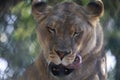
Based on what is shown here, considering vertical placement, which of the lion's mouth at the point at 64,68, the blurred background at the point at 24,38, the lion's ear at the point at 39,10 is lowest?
the blurred background at the point at 24,38

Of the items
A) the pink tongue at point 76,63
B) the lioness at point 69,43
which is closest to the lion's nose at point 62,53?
the lioness at point 69,43

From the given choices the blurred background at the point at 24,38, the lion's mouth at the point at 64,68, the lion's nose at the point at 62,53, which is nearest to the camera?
the lion's nose at the point at 62,53

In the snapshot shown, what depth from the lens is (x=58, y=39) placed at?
7.54ft

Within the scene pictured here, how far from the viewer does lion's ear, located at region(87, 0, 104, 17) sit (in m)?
2.49

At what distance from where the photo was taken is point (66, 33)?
2311mm

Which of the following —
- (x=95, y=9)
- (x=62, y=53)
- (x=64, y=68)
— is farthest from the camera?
(x=95, y=9)

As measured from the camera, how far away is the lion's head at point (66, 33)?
7.52 ft

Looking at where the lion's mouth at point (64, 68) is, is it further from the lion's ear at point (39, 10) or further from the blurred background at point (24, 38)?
the blurred background at point (24, 38)

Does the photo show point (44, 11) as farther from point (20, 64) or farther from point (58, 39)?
point (20, 64)

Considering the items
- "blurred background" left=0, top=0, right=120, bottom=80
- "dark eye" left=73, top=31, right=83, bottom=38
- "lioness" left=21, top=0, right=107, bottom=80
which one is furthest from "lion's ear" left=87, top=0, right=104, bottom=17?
"blurred background" left=0, top=0, right=120, bottom=80

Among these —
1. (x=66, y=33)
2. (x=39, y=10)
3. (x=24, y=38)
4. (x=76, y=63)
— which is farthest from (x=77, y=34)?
(x=24, y=38)

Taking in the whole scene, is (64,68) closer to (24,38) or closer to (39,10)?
(39,10)

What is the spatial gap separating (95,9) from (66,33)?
0.25m

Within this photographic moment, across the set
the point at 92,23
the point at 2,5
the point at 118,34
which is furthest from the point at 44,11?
the point at 118,34
